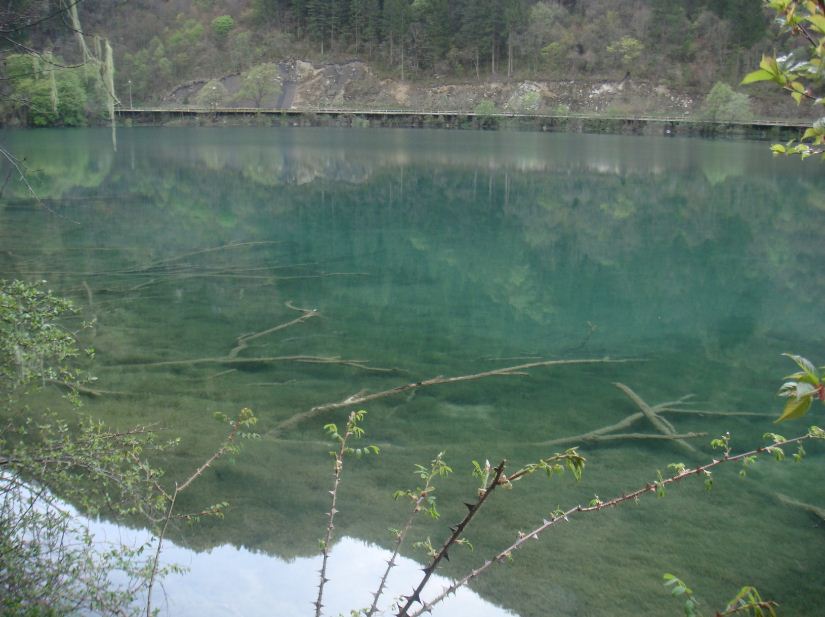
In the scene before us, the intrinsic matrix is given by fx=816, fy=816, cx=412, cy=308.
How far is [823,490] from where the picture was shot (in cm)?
597

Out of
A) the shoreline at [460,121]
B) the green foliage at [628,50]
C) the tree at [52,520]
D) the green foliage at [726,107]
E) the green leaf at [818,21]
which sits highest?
the green foliage at [628,50]

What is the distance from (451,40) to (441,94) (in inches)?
338

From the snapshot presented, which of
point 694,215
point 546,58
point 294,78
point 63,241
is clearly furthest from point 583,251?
point 294,78

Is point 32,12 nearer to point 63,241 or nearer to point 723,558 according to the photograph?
point 723,558

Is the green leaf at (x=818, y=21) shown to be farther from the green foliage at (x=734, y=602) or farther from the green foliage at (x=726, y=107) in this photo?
the green foliage at (x=726, y=107)

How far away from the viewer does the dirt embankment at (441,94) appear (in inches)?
3342

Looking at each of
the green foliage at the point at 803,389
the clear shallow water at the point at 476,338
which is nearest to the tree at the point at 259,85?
the clear shallow water at the point at 476,338

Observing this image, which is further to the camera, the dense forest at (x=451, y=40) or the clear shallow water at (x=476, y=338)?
the dense forest at (x=451, y=40)

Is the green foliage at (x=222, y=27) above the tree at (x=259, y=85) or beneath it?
above

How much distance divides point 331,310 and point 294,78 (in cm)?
9711

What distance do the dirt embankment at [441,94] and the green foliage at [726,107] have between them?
35.3 ft

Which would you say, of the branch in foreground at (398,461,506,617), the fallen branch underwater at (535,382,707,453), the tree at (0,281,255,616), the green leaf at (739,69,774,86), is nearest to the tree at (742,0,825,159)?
the green leaf at (739,69,774,86)

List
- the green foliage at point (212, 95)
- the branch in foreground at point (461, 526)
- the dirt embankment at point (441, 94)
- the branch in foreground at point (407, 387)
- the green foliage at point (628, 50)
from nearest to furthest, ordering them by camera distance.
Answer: the branch in foreground at point (461, 526)
the branch in foreground at point (407, 387)
the dirt embankment at point (441, 94)
the green foliage at point (628, 50)
the green foliage at point (212, 95)

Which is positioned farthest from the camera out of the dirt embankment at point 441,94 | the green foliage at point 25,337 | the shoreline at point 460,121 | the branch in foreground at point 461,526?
the dirt embankment at point 441,94
